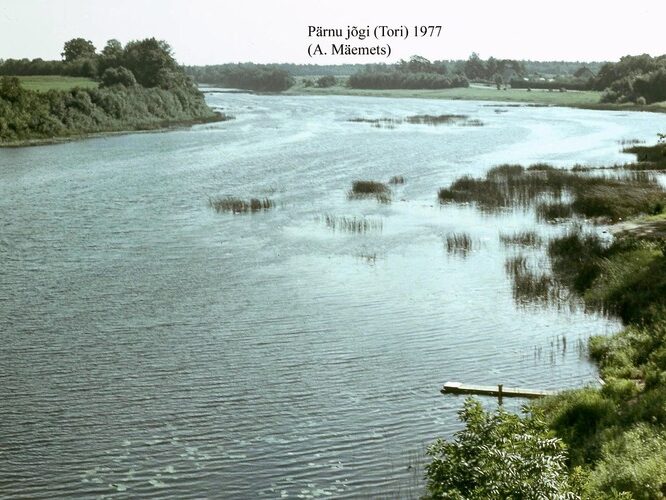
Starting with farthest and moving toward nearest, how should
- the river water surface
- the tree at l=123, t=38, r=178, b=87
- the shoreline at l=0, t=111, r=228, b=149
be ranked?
the tree at l=123, t=38, r=178, b=87 → the shoreline at l=0, t=111, r=228, b=149 → the river water surface

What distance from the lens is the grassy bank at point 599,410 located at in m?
12.6

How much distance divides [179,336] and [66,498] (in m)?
9.61

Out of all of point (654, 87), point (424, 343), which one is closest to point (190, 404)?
point (424, 343)

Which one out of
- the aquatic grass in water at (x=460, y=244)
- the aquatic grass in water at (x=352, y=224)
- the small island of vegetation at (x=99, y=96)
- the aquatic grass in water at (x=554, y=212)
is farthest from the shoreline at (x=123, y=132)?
the aquatic grass in water at (x=460, y=244)

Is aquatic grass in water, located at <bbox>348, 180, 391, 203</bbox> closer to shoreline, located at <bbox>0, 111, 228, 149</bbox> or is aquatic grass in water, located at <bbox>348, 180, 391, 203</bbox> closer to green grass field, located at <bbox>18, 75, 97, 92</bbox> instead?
shoreline, located at <bbox>0, 111, 228, 149</bbox>

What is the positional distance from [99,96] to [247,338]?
8485 centimetres

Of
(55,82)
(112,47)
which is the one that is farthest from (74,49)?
(55,82)

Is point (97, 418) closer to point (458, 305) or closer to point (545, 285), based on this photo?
point (458, 305)

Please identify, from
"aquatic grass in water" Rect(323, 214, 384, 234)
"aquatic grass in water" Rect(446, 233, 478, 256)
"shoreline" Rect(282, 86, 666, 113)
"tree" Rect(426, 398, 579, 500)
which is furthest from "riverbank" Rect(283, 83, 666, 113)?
→ "tree" Rect(426, 398, 579, 500)

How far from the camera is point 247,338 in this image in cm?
2488

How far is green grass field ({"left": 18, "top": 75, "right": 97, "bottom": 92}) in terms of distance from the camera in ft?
368

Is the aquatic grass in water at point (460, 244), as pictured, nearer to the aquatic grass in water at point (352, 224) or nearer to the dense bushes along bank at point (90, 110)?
the aquatic grass in water at point (352, 224)

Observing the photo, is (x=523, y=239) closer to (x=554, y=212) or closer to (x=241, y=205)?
(x=554, y=212)

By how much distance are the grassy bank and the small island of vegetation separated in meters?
62.7
